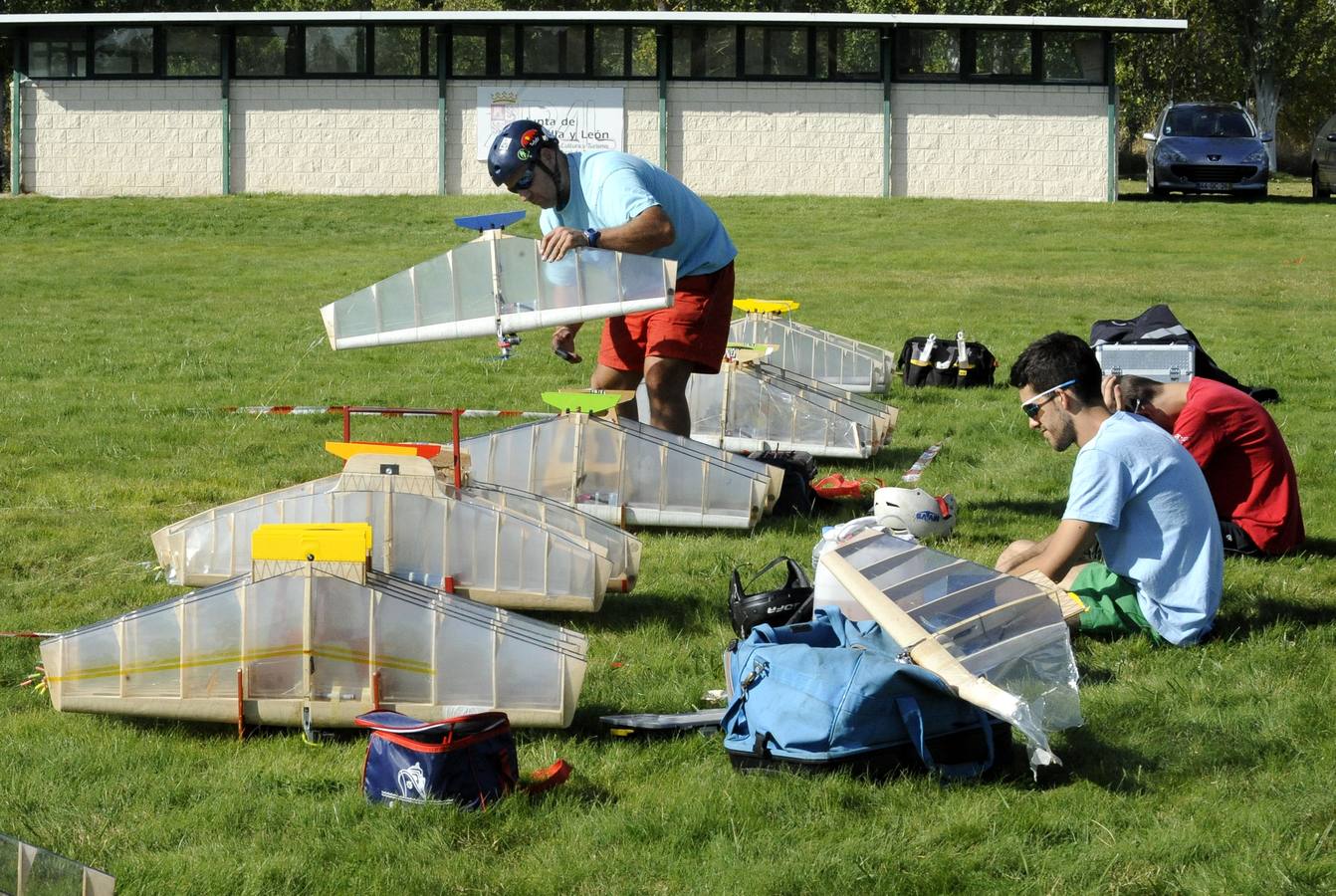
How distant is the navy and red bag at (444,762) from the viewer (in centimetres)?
414

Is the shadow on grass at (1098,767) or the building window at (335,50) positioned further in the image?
the building window at (335,50)

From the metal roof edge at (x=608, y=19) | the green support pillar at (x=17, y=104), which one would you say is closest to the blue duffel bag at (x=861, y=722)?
the metal roof edge at (x=608, y=19)

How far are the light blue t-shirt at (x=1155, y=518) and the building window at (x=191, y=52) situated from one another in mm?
28467

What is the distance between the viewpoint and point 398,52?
30.5 m

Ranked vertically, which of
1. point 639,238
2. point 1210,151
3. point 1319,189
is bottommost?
point 639,238

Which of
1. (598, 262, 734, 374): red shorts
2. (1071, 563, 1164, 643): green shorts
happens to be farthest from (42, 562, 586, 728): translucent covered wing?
(598, 262, 734, 374): red shorts

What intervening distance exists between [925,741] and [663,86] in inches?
1061

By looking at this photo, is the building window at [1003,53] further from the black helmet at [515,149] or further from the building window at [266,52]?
the black helmet at [515,149]

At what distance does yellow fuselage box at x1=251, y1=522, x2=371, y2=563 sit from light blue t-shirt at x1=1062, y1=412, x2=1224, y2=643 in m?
2.48

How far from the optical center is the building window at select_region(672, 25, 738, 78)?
30172 millimetres

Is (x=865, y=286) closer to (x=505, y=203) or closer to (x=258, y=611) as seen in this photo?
(x=505, y=203)

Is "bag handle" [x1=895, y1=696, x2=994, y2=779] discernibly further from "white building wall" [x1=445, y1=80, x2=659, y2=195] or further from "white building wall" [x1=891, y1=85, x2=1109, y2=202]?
"white building wall" [x1=891, y1=85, x2=1109, y2=202]

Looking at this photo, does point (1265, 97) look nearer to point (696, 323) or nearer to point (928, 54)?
point (928, 54)

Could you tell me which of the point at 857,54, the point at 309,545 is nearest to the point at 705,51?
the point at 857,54
